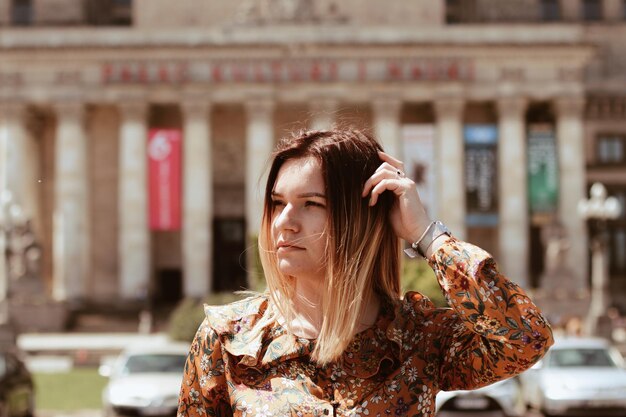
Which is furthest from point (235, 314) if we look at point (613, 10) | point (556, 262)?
point (613, 10)

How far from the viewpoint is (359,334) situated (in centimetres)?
360

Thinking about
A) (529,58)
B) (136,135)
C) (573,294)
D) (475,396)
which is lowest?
(573,294)

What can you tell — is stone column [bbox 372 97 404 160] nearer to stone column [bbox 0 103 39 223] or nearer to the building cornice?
the building cornice

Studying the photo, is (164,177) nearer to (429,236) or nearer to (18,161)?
(18,161)

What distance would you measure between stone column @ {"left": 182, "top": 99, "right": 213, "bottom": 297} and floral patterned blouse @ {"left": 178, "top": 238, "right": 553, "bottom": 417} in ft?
157

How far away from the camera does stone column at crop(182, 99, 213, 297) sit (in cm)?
5138

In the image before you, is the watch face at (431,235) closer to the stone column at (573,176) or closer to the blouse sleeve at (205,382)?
the blouse sleeve at (205,382)

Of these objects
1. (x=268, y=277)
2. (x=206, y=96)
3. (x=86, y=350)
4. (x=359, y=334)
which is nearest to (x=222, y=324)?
(x=268, y=277)

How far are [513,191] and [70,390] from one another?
99.9 feet

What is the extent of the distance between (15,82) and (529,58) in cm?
2603

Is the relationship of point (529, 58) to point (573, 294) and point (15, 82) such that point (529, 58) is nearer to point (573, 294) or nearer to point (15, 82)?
point (573, 294)

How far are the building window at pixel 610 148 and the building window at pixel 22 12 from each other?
107 ft

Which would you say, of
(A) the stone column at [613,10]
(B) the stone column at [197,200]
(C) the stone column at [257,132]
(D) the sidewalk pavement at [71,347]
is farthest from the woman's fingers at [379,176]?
(A) the stone column at [613,10]

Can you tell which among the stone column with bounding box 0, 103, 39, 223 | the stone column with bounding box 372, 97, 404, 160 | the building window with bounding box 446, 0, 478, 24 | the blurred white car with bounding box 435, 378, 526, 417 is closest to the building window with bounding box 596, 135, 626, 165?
the building window with bounding box 446, 0, 478, 24
